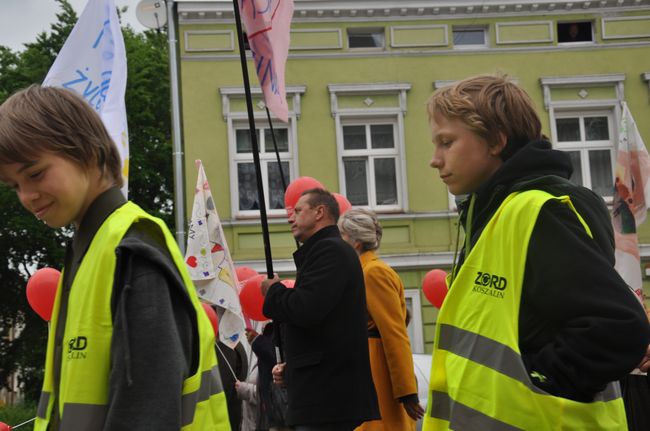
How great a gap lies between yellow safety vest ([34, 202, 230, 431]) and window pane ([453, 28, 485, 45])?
59.1 feet

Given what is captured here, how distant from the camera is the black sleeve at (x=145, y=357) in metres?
2.11

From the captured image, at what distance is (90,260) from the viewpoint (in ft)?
7.48

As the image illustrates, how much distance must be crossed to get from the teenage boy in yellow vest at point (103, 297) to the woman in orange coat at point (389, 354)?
3254 mm

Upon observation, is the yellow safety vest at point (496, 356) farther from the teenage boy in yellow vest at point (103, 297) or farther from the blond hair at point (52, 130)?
the blond hair at point (52, 130)

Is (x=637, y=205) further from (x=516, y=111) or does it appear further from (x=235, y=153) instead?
(x=235, y=153)

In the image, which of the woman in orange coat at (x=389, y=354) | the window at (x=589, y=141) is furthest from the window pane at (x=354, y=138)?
the woman in orange coat at (x=389, y=354)

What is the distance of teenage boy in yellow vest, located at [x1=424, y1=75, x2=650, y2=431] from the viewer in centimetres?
242

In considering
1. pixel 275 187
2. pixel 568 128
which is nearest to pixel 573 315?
pixel 275 187

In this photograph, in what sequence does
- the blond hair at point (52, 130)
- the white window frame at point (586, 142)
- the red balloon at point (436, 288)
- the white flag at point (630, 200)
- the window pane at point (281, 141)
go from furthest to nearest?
1. the white window frame at point (586, 142)
2. the window pane at point (281, 141)
3. the red balloon at point (436, 288)
4. the white flag at point (630, 200)
5. the blond hair at point (52, 130)

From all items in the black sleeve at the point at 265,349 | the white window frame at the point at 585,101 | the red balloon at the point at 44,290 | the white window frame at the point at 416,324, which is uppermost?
the white window frame at the point at 585,101

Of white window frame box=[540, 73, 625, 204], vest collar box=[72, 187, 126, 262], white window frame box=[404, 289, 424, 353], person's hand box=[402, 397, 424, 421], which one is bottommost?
white window frame box=[404, 289, 424, 353]

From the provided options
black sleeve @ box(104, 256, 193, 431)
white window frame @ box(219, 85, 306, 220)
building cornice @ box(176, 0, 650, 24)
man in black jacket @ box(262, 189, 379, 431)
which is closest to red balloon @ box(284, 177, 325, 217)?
man in black jacket @ box(262, 189, 379, 431)

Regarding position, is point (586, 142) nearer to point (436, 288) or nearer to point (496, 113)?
point (436, 288)

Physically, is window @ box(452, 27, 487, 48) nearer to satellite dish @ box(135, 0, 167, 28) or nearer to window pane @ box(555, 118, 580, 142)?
window pane @ box(555, 118, 580, 142)
